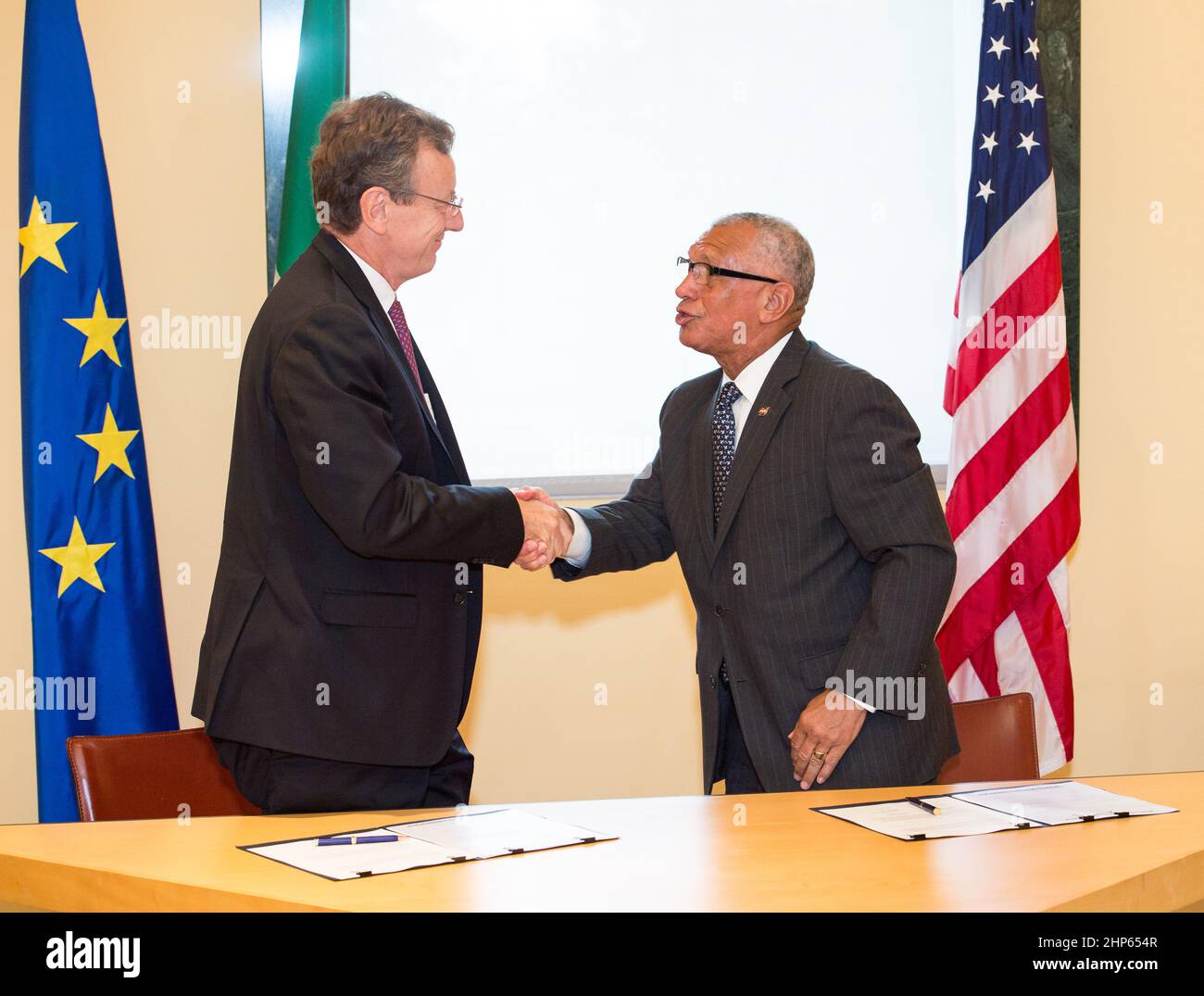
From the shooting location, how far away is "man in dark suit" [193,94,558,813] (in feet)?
7.82

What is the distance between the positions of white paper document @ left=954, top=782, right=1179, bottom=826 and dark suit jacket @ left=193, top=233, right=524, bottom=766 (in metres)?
1.07

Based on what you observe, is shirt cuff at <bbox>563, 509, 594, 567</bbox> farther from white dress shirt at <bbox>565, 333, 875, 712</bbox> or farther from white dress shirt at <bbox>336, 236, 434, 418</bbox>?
white dress shirt at <bbox>336, 236, 434, 418</bbox>

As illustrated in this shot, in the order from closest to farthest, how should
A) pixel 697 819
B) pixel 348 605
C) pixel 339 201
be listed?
pixel 697 819 → pixel 348 605 → pixel 339 201

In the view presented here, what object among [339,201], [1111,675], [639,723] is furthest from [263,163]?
[1111,675]

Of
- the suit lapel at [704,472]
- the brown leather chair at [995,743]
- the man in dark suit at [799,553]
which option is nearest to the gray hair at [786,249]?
the man in dark suit at [799,553]

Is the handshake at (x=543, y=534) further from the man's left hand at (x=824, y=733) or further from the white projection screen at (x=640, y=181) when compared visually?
the white projection screen at (x=640, y=181)

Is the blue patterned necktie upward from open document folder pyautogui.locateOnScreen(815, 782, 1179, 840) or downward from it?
upward

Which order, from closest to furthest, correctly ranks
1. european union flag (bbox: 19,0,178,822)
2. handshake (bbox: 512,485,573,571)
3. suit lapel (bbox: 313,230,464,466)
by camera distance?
1. suit lapel (bbox: 313,230,464,466)
2. handshake (bbox: 512,485,573,571)
3. european union flag (bbox: 19,0,178,822)

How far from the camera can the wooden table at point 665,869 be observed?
174 centimetres

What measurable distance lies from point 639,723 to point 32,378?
2358 mm

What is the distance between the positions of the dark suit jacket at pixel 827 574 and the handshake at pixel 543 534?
1.36ft

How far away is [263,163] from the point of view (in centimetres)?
431

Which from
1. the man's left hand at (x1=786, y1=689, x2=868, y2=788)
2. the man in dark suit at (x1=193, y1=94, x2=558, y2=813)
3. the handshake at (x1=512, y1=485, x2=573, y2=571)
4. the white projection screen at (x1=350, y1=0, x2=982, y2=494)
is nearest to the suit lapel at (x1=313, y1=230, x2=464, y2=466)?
the man in dark suit at (x1=193, y1=94, x2=558, y2=813)
